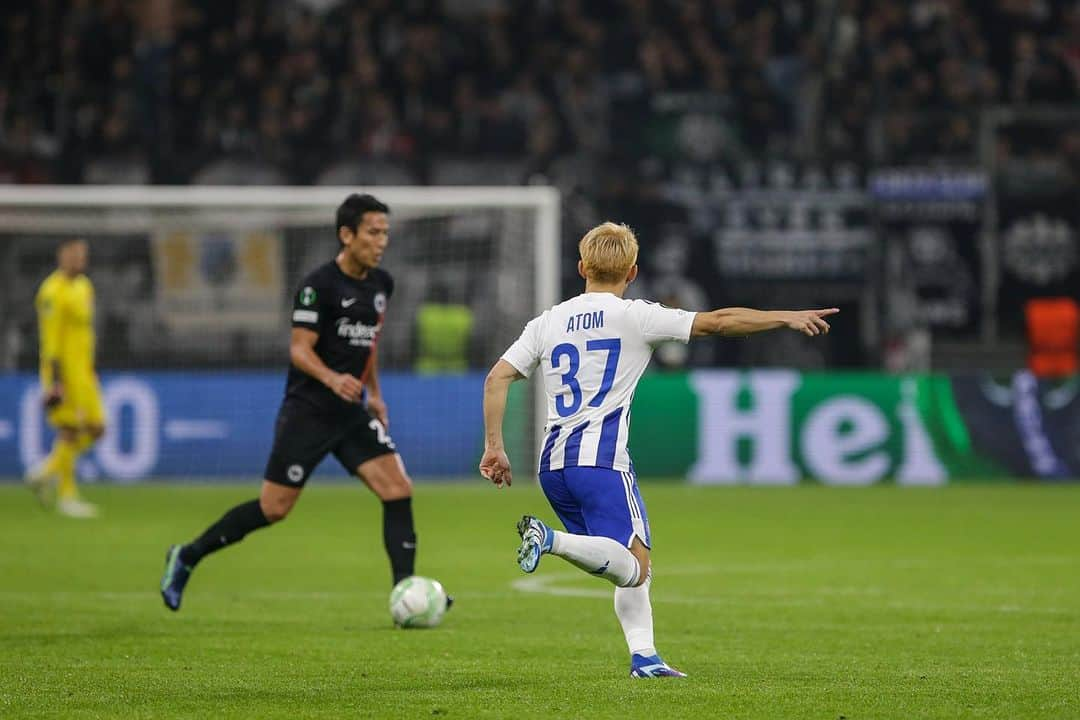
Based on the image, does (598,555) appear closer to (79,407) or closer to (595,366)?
(595,366)

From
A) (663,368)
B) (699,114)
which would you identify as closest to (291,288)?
(663,368)

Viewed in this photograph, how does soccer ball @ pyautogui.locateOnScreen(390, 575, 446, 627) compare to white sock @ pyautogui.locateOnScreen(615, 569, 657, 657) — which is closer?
white sock @ pyautogui.locateOnScreen(615, 569, 657, 657)

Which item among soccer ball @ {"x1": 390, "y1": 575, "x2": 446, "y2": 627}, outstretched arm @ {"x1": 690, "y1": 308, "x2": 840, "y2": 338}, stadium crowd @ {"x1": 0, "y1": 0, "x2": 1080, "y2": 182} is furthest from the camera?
stadium crowd @ {"x1": 0, "y1": 0, "x2": 1080, "y2": 182}

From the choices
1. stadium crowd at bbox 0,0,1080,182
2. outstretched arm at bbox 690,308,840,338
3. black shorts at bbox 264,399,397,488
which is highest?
stadium crowd at bbox 0,0,1080,182

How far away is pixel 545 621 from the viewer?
965 cm

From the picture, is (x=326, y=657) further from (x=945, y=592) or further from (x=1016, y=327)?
(x=1016, y=327)

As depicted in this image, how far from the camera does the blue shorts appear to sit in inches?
282

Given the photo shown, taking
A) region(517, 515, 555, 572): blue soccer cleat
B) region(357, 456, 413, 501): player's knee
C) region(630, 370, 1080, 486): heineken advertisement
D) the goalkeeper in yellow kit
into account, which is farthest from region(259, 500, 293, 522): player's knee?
region(630, 370, 1080, 486): heineken advertisement

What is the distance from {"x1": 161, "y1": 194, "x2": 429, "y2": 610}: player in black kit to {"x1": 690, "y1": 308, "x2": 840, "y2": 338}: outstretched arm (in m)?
2.88

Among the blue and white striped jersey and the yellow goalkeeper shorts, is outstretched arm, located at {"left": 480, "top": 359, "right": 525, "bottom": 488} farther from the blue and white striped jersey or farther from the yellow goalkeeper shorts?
the yellow goalkeeper shorts

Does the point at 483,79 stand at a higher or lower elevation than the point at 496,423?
higher

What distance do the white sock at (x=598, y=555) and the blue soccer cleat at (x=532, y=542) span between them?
0.22 ft

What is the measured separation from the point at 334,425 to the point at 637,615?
2951 mm

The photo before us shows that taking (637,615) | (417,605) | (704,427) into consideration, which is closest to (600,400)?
(637,615)
